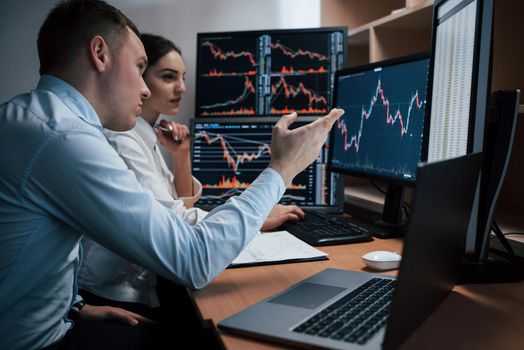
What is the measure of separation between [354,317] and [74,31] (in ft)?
2.63

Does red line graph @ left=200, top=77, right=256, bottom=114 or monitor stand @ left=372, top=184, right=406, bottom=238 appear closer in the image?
monitor stand @ left=372, top=184, right=406, bottom=238

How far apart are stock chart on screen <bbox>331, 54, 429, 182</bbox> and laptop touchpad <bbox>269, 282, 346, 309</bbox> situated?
0.57m

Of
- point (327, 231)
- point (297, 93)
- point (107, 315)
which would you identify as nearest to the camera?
point (107, 315)

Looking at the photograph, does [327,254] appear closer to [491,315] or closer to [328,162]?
[491,315]

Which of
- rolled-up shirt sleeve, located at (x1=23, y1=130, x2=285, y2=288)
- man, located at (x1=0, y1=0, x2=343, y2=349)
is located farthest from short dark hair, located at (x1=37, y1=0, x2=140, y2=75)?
rolled-up shirt sleeve, located at (x1=23, y1=130, x2=285, y2=288)

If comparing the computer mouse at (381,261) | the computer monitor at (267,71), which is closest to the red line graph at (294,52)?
the computer monitor at (267,71)

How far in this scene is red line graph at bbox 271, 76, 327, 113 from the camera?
2061 mm

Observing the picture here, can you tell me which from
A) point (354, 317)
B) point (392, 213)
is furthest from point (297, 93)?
point (354, 317)

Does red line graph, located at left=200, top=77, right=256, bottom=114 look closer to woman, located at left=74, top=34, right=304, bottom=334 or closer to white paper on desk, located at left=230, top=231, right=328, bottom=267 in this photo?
woman, located at left=74, top=34, right=304, bottom=334

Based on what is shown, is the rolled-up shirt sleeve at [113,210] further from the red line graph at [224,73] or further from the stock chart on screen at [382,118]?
the red line graph at [224,73]

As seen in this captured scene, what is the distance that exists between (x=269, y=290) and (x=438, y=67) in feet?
2.15

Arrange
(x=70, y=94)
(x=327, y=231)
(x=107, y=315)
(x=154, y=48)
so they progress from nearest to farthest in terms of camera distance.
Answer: (x=70, y=94) < (x=107, y=315) < (x=327, y=231) < (x=154, y=48)

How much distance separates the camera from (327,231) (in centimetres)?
144

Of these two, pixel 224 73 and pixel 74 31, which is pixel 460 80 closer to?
pixel 74 31
